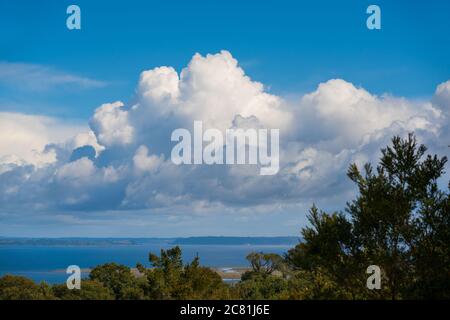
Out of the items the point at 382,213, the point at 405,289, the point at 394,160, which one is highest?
the point at 394,160

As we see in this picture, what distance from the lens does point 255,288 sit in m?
72.5

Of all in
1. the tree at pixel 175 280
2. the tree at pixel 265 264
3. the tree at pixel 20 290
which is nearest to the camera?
the tree at pixel 175 280

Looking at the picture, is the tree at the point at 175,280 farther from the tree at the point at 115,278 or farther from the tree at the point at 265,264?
the tree at the point at 265,264

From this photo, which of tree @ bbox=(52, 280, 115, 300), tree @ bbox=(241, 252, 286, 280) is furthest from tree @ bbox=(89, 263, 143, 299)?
tree @ bbox=(241, 252, 286, 280)

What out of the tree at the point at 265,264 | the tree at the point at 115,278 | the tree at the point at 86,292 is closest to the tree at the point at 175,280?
the tree at the point at 86,292

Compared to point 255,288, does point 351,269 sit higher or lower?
higher

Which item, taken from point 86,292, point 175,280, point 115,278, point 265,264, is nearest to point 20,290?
point 86,292

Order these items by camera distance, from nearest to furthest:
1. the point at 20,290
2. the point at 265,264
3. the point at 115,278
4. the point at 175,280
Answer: the point at 175,280 → the point at 20,290 → the point at 115,278 → the point at 265,264

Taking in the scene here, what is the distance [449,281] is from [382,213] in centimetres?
354

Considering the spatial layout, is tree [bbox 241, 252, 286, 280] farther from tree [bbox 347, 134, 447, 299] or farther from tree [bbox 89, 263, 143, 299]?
tree [bbox 347, 134, 447, 299]

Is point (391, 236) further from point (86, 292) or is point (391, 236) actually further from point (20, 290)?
point (20, 290)

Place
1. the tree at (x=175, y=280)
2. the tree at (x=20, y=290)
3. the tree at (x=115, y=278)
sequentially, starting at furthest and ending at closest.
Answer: the tree at (x=115, y=278) → the tree at (x=20, y=290) → the tree at (x=175, y=280)

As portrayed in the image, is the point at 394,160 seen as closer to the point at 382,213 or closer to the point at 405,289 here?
the point at 382,213
